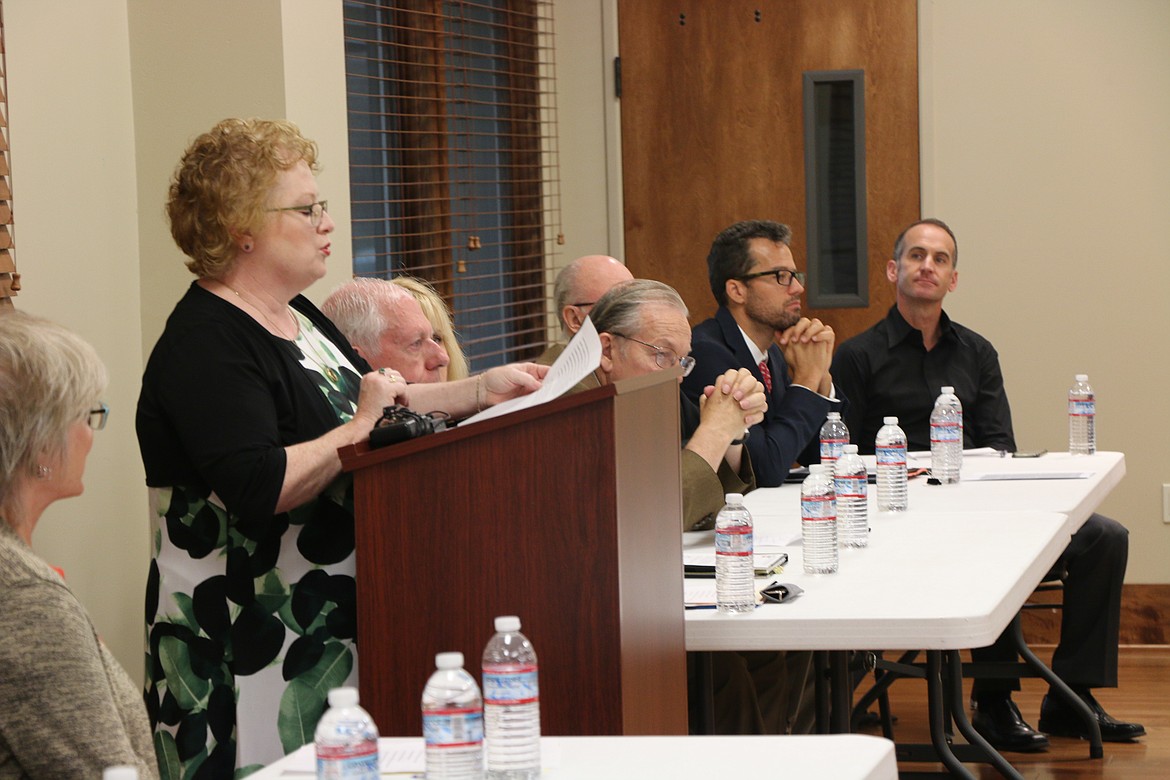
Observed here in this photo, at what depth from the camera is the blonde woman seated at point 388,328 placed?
120 inches

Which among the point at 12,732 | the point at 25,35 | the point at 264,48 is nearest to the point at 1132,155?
the point at 264,48

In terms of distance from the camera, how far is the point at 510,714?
1.35m

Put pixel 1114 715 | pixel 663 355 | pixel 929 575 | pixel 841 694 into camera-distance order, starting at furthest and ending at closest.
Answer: pixel 1114 715 → pixel 663 355 → pixel 841 694 → pixel 929 575

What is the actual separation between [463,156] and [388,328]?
2.06 metres

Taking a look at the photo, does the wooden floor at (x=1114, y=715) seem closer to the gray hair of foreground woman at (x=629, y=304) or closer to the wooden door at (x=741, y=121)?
the gray hair of foreground woman at (x=629, y=304)

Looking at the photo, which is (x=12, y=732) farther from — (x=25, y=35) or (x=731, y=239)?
(x=731, y=239)

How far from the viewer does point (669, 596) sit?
1.95 m

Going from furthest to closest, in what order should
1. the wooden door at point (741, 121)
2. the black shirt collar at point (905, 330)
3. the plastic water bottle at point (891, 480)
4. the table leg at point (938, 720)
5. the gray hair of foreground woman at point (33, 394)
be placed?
the wooden door at point (741, 121)
the black shirt collar at point (905, 330)
the plastic water bottle at point (891, 480)
the table leg at point (938, 720)
the gray hair of foreground woman at point (33, 394)

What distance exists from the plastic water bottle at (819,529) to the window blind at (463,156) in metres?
2.07

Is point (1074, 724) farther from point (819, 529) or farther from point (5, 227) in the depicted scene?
point (5, 227)

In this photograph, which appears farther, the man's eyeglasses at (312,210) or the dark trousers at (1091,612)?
the dark trousers at (1091,612)

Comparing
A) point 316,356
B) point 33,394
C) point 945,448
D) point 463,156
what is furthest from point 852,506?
point 463,156

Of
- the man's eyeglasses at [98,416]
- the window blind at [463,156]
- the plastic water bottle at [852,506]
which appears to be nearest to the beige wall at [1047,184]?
the window blind at [463,156]

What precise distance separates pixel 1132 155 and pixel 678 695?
4.05 metres
